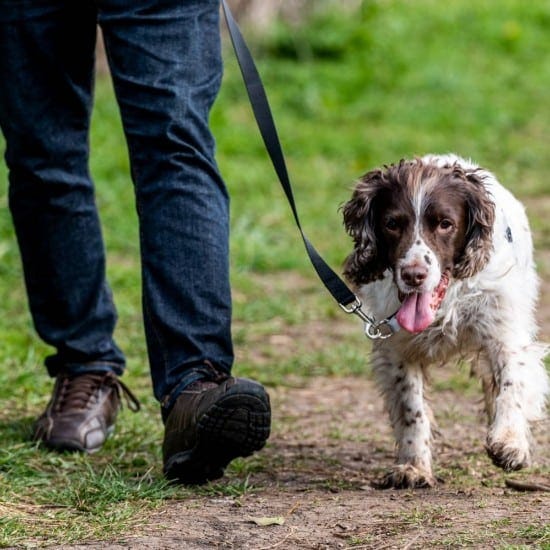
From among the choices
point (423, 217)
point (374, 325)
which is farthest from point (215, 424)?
point (423, 217)

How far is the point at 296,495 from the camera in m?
3.74

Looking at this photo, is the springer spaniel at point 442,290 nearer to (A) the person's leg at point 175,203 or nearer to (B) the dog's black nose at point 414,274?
(B) the dog's black nose at point 414,274

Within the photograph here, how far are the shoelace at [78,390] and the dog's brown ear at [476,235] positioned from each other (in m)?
1.40

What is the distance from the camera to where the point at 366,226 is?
3.89 meters

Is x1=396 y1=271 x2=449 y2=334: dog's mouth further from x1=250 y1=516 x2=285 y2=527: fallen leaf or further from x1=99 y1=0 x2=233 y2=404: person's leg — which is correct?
x1=250 y1=516 x2=285 y2=527: fallen leaf

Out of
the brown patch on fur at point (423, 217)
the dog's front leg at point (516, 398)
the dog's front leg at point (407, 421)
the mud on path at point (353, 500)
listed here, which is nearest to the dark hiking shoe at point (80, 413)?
the mud on path at point (353, 500)

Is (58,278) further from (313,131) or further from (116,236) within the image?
(313,131)

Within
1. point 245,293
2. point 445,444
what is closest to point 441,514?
point 445,444

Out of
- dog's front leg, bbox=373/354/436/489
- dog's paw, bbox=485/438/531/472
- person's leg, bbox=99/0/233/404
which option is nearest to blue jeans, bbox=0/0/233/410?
person's leg, bbox=99/0/233/404

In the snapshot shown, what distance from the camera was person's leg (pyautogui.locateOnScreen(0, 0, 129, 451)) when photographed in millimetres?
4082

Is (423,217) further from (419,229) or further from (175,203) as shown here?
(175,203)

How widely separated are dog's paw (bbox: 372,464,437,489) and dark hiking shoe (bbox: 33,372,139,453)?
3.41ft

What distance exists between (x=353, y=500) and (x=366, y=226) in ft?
2.71

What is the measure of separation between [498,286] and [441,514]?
843 mm
